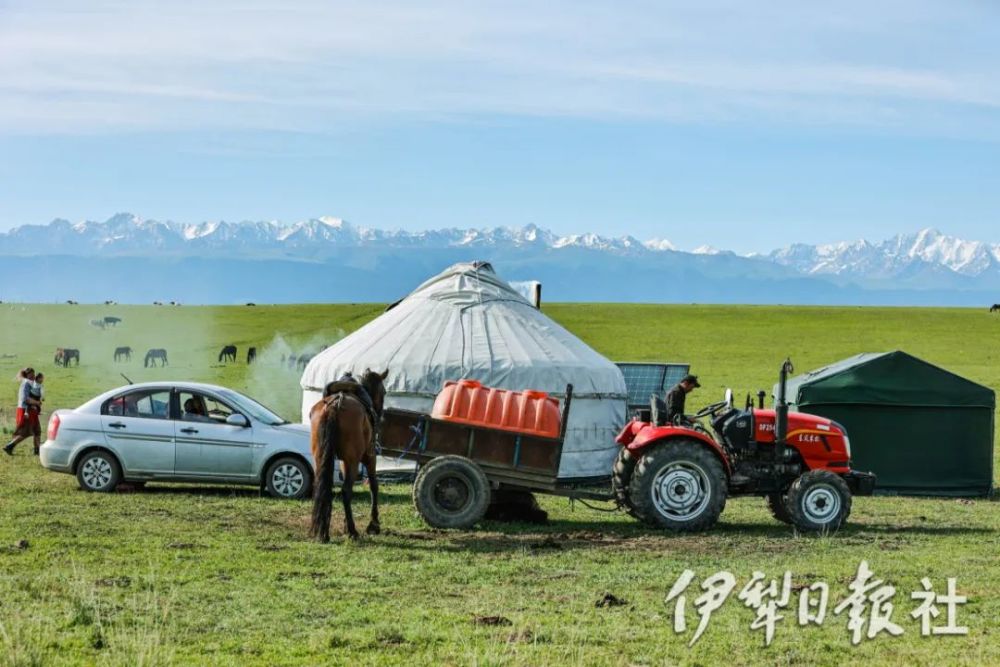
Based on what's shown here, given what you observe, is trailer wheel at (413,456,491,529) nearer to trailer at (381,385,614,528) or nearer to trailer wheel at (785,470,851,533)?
trailer at (381,385,614,528)

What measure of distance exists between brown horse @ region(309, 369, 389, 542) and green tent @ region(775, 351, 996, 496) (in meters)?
8.85

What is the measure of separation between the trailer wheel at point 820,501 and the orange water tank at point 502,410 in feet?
9.06

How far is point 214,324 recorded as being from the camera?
87688 millimetres

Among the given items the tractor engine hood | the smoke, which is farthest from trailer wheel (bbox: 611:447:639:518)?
the smoke

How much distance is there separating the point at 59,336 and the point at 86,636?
71.6 meters

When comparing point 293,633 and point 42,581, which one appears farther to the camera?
point 42,581

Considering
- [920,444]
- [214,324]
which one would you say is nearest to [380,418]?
[920,444]

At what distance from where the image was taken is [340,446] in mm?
13234

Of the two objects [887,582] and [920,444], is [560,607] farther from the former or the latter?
[920,444]

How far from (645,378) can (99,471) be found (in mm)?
10558

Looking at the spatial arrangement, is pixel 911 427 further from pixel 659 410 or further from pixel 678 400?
pixel 659 410

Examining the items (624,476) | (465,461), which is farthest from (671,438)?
(465,461)

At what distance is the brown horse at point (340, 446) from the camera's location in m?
12.8

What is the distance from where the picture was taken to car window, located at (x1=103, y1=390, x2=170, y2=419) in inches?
661
